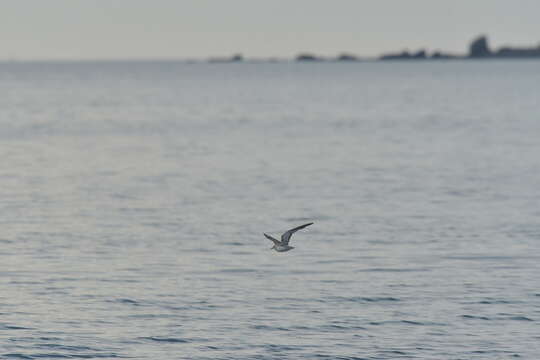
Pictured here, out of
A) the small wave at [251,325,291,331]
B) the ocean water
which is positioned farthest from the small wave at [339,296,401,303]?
the small wave at [251,325,291,331]

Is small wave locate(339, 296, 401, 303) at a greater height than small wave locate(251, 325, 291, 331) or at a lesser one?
greater

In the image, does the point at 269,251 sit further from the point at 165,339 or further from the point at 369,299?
the point at 165,339

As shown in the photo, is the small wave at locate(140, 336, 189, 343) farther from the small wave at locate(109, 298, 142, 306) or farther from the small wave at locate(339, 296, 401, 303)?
the small wave at locate(339, 296, 401, 303)

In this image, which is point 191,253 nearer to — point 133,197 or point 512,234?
point 512,234

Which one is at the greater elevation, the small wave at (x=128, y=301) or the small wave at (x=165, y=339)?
the small wave at (x=128, y=301)

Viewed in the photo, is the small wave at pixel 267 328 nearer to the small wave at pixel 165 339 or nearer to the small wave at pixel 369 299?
the small wave at pixel 165 339

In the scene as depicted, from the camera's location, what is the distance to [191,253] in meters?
33.4

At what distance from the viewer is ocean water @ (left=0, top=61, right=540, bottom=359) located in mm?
24734

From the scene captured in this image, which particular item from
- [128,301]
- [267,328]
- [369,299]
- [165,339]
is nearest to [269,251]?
[369,299]

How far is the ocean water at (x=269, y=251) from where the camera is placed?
24734 millimetres

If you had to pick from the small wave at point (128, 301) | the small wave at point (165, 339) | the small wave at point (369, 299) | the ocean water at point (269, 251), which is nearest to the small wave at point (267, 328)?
the ocean water at point (269, 251)

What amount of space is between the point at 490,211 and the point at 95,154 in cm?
3198

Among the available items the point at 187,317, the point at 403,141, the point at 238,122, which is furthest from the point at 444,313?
the point at 238,122

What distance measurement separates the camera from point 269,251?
33.9 metres
